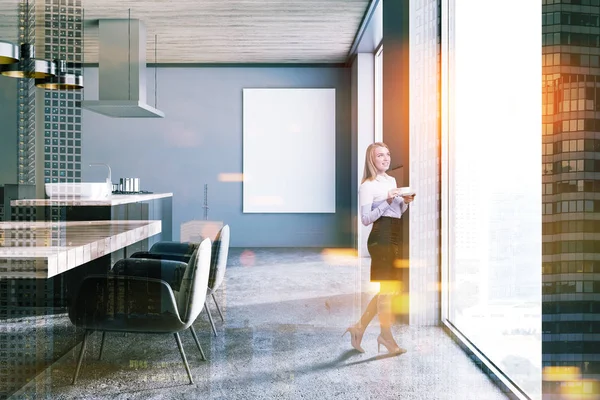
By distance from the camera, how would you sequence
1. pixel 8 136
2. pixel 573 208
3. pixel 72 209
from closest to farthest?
pixel 573 208
pixel 72 209
pixel 8 136

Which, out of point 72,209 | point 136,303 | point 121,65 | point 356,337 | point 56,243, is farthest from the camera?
point 121,65

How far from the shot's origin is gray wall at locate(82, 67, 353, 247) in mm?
4730

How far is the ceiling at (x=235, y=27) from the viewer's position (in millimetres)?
3811

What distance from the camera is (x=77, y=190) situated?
2.77m

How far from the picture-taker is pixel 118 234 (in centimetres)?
179

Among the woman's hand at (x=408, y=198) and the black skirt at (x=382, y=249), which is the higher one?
the woman's hand at (x=408, y=198)

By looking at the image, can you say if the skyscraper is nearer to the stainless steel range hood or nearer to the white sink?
the white sink

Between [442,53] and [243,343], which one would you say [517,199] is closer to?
[442,53]

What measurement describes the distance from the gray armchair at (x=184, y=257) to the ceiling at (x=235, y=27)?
6.58 ft

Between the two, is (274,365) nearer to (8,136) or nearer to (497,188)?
(497,188)

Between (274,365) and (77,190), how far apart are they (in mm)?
1615

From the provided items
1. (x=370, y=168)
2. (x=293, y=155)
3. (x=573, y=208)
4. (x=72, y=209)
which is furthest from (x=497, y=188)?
(x=293, y=155)

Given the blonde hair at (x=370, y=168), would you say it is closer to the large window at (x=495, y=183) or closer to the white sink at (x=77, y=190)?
the large window at (x=495, y=183)

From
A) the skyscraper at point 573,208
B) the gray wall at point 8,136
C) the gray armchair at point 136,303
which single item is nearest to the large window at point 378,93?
the gray armchair at point 136,303
